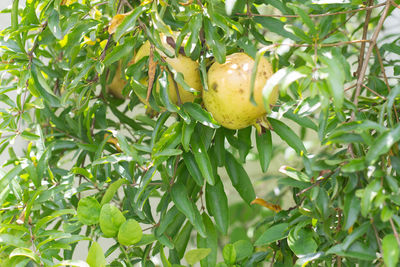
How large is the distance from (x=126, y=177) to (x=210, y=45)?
280 millimetres

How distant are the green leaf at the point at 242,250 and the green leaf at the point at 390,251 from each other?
294mm

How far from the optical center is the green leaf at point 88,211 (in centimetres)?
77

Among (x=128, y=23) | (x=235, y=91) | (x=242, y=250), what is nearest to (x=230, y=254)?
(x=242, y=250)

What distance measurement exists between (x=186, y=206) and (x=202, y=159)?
8 cm

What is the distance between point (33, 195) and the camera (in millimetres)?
797

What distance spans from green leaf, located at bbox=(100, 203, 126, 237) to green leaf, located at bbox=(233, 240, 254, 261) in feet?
0.62

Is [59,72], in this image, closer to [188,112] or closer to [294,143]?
[188,112]

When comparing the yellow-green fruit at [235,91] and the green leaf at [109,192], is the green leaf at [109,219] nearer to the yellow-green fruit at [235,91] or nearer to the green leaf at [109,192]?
the green leaf at [109,192]

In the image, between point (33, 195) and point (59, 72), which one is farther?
point (59, 72)

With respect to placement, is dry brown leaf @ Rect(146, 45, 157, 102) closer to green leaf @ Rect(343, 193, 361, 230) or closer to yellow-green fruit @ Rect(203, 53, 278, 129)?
yellow-green fruit @ Rect(203, 53, 278, 129)

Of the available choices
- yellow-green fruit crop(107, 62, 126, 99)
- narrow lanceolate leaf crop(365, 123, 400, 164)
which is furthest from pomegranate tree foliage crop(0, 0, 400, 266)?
yellow-green fruit crop(107, 62, 126, 99)

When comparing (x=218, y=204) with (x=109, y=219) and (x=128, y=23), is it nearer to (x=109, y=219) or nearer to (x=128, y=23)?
→ (x=109, y=219)

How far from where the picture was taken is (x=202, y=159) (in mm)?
777

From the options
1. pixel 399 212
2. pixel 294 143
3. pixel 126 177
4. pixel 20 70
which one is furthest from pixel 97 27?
pixel 399 212
